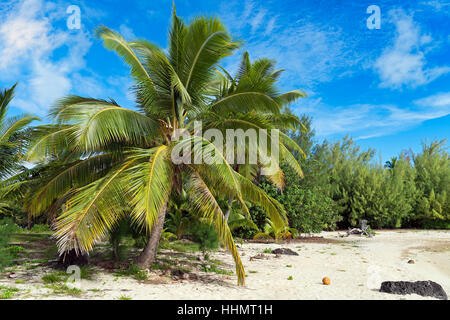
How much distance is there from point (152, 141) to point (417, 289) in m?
6.56

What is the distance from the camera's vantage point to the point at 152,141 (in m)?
7.92

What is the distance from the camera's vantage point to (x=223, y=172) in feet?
20.4

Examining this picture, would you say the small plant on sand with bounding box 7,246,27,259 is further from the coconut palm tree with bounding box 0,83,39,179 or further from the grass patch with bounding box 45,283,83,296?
the grass patch with bounding box 45,283,83,296

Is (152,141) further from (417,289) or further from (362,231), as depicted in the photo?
(362,231)

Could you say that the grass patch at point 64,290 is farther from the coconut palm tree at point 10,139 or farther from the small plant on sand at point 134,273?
the coconut palm tree at point 10,139

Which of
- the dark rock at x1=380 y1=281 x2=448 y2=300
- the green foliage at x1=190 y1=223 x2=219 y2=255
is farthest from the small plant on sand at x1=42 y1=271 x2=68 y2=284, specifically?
the dark rock at x1=380 y1=281 x2=448 y2=300

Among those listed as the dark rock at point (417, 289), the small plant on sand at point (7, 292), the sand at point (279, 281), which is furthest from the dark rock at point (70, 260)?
the dark rock at point (417, 289)

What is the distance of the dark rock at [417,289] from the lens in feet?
19.9

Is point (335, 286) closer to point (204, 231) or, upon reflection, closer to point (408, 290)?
point (408, 290)

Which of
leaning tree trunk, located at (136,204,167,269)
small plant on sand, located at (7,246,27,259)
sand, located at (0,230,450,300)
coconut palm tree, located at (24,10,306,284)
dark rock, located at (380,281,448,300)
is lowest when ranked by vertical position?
sand, located at (0,230,450,300)

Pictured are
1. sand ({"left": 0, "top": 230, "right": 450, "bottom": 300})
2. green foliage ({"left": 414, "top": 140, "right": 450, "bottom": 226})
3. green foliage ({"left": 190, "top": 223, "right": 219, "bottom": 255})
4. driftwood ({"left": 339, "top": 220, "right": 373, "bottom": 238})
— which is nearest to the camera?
sand ({"left": 0, "top": 230, "right": 450, "bottom": 300})

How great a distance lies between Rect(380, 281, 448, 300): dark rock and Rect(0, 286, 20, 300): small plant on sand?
6809 mm

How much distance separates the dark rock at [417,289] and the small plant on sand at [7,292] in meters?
6.81

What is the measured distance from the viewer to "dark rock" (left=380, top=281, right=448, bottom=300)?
606 centimetres
